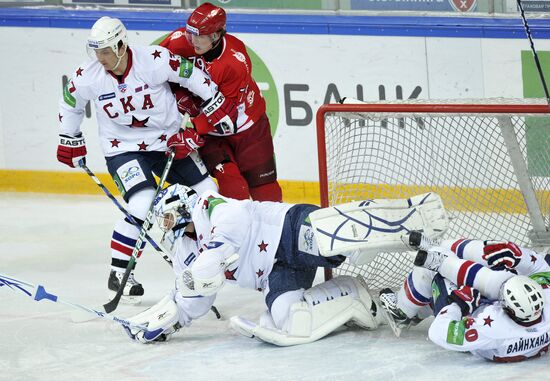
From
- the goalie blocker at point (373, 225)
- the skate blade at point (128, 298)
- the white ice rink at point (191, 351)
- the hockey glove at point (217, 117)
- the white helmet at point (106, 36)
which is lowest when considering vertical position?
the white ice rink at point (191, 351)

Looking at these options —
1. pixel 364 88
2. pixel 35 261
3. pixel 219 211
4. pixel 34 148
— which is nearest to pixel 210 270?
pixel 219 211

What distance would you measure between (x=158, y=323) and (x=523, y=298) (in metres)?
1.28

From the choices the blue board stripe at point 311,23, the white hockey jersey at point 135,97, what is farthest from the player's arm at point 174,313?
the blue board stripe at point 311,23

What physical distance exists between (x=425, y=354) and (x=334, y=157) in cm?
99

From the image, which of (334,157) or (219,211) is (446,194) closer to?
(334,157)

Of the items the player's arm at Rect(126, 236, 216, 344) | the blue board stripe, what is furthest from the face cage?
the blue board stripe

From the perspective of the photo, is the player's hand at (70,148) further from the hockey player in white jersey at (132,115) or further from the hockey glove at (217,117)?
the hockey glove at (217,117)

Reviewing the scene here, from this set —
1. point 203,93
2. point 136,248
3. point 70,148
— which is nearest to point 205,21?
point 203,93

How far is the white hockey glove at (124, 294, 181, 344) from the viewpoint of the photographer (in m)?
4.26

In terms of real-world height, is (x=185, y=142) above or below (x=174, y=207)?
above

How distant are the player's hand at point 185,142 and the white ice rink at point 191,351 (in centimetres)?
62

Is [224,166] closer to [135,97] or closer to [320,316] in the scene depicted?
[135,97]

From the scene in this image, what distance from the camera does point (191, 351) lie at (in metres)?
4.24

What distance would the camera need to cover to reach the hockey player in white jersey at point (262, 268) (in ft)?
13.7
